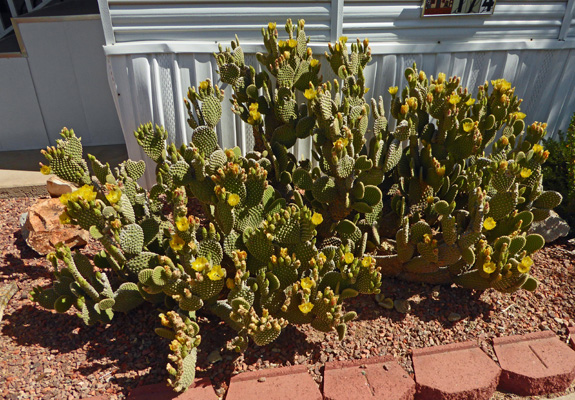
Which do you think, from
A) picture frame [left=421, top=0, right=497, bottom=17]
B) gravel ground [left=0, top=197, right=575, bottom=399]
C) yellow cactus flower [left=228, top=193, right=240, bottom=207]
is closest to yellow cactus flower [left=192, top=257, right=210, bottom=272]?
yellow cactus flower [left=228, top=193, right=240, bottom=207]

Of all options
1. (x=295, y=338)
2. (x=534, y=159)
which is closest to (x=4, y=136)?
(x=295, y=338)

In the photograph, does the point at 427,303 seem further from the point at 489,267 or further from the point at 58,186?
the point at 58,186

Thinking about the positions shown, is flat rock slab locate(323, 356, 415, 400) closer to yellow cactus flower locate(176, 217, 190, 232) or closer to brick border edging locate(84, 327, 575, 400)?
brick border edging locate(84, 327, 575, 400)

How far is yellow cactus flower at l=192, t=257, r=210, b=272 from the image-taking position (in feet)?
6.63

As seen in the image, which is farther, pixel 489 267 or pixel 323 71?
pixel 323 71

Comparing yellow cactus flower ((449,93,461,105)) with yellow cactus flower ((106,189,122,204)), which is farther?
yellow cactus flower ((449,93,461,105))

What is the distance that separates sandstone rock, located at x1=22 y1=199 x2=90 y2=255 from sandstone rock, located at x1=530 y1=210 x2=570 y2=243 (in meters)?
3.34

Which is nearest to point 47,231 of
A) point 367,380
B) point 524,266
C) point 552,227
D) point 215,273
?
point 215,273

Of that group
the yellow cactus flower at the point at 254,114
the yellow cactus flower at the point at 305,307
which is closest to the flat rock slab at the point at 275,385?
the yellow cactus flower at the point at 305,307

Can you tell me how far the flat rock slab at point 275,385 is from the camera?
216 cm

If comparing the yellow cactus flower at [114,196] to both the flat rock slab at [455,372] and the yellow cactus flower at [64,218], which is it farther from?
the flat rock slab at [455,372]

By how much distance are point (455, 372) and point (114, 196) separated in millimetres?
2019

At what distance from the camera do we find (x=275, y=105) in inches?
109

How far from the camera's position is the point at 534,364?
2367mm
